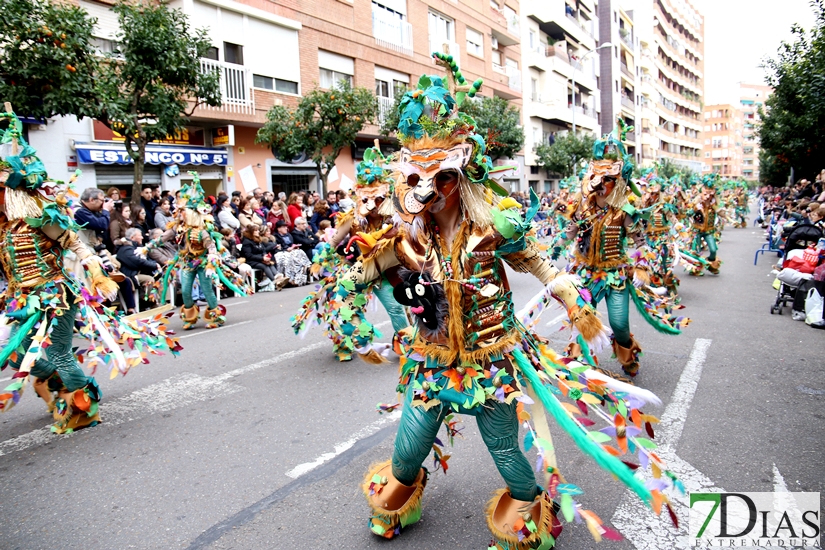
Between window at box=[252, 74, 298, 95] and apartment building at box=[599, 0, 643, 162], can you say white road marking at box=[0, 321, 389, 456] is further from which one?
apartment building at box=[599, 0, 643, 162]

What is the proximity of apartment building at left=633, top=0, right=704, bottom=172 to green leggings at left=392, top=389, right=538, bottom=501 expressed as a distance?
61776 mm

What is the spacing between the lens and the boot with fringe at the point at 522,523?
8.92ft

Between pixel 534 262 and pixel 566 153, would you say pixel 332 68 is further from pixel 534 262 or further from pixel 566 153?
pixel 534 262

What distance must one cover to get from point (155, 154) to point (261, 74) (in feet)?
16.9

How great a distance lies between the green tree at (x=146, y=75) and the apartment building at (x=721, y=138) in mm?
117046

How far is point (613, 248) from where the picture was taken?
5410 mm

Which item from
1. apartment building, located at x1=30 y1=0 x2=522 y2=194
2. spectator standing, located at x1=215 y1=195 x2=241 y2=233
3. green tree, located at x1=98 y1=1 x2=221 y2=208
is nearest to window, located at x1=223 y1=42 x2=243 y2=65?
apartment building, located at x1=30 y1=0 x2=522 y2=194

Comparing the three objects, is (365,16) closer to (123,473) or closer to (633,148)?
(123,473)

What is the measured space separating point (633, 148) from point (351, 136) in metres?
51.0

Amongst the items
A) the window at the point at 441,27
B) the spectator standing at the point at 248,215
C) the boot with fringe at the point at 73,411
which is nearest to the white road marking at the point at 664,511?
the boot with fringe at the point at 73,411

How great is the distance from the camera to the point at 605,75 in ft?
168

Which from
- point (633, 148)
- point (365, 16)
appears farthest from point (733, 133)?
point (365, 16)

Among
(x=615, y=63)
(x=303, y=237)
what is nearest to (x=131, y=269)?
(x=303, y=237)

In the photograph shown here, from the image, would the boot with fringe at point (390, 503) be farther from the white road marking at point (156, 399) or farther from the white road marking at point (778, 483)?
the white road marking at point (156, 399)
